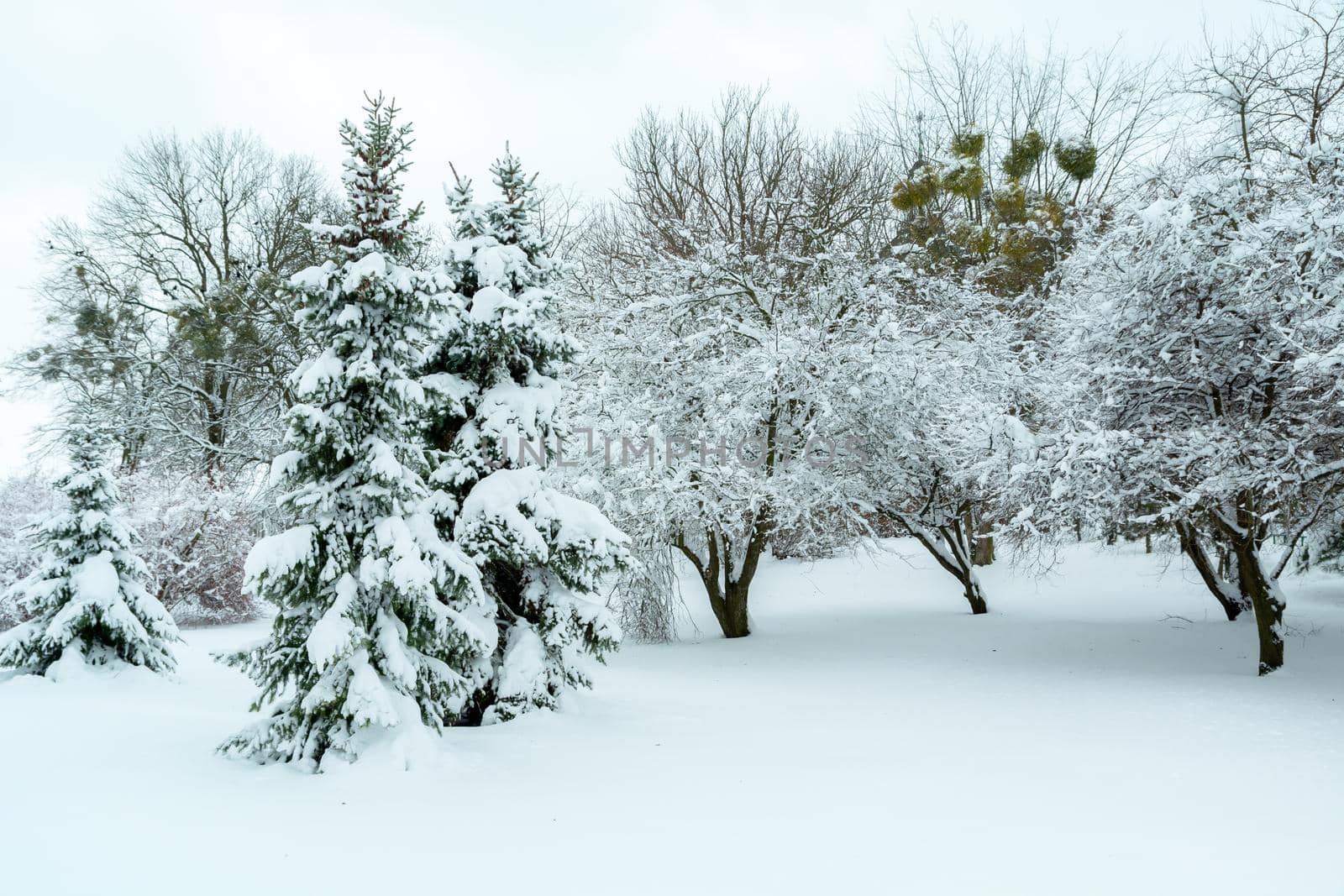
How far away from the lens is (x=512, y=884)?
371 cm

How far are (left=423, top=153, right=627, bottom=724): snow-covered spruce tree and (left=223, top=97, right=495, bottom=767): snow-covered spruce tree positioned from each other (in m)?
0.88

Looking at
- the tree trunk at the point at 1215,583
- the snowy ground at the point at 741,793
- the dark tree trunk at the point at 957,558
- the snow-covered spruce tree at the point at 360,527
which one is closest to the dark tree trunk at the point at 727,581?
the dark tree trunk at the point at 957,558

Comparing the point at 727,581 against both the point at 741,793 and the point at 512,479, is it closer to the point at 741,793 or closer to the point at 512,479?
the point at 512,479

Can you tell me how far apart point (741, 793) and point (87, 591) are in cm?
710

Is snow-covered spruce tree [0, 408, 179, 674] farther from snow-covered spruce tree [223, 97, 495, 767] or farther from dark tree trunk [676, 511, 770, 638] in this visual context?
dark tree trunk [676, 511, 770, 638]

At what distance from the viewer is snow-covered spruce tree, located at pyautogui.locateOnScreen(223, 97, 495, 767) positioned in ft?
17.1

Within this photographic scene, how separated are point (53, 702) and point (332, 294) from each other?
4782mm

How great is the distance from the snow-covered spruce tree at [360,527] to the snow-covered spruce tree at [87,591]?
4.25 meters

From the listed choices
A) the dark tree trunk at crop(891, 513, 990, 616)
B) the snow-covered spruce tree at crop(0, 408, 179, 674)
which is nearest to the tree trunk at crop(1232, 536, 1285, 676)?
the dark tree trunk at crop(891, 513, 990, 616)

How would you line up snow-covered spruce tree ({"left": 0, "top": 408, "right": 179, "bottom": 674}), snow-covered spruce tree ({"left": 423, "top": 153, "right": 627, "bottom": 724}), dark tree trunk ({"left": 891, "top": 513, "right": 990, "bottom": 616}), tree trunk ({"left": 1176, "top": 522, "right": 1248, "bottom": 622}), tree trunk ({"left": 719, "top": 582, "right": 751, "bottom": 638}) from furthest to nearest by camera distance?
dark tree trunk ({"left": 891, "top": 513, "right": 990, "bottom": 616}), tree trunk ({"left": 719, "top": 582, "right": 751, "bottom": 638}), tree trunk ({"left": 1176, "top": 522, "right": 1248, "bottom": 622}), snow-covered spruce tree ({"left": 0, "top": 408, "right": 179, "bottom": 674}), snow-covered spruce tree ({"left": 423, "top": 153, "right": 627, "bottom": 724})

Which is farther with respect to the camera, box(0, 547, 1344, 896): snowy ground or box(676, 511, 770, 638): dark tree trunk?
box(676, 511, 770, 638): dark tree trunk

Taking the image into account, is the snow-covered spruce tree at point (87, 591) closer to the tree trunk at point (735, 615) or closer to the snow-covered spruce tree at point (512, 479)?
the snow-covered spruce tree at point (512, 479)

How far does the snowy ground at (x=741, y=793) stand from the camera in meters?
3.82

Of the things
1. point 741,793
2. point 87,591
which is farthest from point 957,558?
point 87,591
